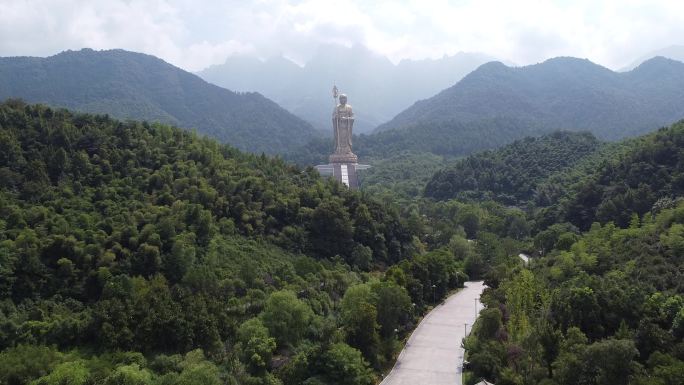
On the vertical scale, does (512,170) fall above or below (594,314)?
above

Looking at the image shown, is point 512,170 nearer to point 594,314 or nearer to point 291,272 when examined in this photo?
point 291,272

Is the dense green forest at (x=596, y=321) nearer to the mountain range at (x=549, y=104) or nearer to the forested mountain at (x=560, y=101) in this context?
the mountain range at (x=549, y=104)

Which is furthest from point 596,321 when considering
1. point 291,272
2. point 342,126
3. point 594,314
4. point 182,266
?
point 342,126

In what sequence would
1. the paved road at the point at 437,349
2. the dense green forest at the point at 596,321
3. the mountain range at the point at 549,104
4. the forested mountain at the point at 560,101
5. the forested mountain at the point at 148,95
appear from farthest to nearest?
the forested mountain at the point at 560,101
the mountain range at the point at 549,104
the forested mountain at the point at 148,95
the paved road at the point at 437,349
the dense green forest at the point at 596,321

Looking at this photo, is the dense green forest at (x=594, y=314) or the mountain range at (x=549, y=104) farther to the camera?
the mountain range at (x=549, y=104)

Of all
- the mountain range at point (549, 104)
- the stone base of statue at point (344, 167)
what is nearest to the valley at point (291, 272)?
the stone base of statue at point (344, 167)
